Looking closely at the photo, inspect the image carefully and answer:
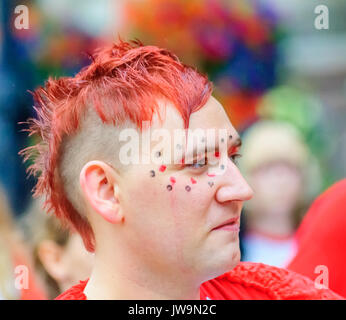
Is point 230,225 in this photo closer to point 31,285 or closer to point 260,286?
point 260,286

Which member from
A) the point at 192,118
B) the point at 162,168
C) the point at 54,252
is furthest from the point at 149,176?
the point at 54,252

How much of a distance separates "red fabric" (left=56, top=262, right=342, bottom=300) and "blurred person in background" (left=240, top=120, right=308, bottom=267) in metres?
0.33

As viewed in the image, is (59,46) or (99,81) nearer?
(99,81)

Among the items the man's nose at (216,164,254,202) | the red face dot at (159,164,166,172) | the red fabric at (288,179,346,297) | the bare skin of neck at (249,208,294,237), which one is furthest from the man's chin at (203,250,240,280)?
the bare skin of neck at (249,208,294,237)

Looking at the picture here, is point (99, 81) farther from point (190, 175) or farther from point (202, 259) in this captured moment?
point (202, 259)

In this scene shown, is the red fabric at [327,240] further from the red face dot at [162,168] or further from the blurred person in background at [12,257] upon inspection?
the blurred person in background at [12,257]

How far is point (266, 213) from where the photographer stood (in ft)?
5.40

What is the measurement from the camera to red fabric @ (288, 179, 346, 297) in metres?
1.46

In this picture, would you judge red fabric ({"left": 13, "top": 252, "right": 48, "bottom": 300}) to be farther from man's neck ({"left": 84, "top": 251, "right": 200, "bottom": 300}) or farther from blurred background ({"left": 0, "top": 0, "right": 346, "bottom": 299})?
man's neck ({"left": 84, "top": 251, "right": 200, "bottom": 300})

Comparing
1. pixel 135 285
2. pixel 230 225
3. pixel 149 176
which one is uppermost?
pixel 149 176

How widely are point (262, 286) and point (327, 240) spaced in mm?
362

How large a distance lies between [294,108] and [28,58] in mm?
806

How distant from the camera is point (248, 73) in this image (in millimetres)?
1531
